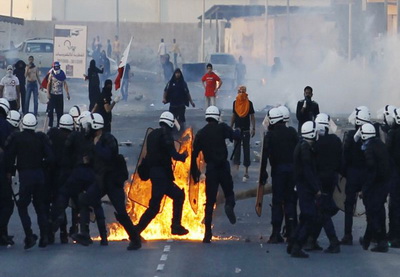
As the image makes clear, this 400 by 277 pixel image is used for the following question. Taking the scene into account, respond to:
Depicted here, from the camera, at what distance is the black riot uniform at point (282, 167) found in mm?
15414

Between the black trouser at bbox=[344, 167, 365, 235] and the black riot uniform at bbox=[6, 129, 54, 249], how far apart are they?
365 cm

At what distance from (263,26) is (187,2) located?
12898 mm

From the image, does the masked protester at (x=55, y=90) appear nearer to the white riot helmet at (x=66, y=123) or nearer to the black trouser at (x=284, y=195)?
the white riot helmet at (x=66, y=123)

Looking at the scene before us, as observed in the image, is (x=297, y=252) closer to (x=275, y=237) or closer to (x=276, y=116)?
(x=275, y=237)

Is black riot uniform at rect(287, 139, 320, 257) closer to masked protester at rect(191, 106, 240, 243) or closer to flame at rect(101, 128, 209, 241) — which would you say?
masked protester at rect(191, 106, 240, 243)

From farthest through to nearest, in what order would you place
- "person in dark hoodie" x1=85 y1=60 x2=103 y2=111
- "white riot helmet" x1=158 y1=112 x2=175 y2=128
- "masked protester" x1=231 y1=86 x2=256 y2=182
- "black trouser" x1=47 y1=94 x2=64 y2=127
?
"person in dark hoodie" x1=85 y1=60 x2=103 y2=111 → "black trouser" x1=47 y1=94 x2=64 y2=127 → "masked protester" x1=231 y1=86 x2=256 y2=182 → "white riot helmet" x1=158 y1=112 x2=175 y2=128

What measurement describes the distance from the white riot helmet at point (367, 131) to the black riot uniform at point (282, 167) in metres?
0.98

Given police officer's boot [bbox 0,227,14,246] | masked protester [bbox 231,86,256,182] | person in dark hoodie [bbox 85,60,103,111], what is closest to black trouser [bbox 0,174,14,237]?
police officer's boot [bbox 0,227,14,246]

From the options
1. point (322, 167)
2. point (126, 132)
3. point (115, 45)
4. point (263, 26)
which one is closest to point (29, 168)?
point (322, 167)

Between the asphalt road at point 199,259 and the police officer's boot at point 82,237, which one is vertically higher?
the police officer's boot at point 82,237

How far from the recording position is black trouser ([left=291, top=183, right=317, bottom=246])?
47.8ft

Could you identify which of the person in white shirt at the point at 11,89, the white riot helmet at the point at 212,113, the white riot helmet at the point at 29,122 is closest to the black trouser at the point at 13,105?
the person in white shirt at the point at 11,89

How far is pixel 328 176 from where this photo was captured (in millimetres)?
14938

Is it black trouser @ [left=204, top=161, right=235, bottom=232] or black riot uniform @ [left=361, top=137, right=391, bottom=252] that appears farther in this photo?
black trouser @ [left=204, top=161, right=235, bottom=232]
